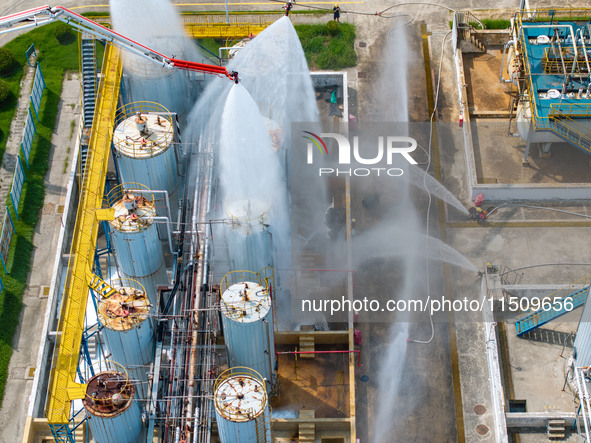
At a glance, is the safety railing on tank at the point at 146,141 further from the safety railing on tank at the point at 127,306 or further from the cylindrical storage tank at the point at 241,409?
the cylindrical storage tank at the point at 241,409

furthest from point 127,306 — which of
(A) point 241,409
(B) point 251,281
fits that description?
(A) point 241,409

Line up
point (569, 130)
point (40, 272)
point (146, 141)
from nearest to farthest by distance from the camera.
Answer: point (146, 141)
point (569, 130)
point (40, 272)

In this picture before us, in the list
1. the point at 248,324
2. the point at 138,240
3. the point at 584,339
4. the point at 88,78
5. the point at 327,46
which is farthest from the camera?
the point at 327,46

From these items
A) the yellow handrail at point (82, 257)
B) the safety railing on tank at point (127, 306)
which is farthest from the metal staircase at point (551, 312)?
the yellow handrail at point (82, 257)

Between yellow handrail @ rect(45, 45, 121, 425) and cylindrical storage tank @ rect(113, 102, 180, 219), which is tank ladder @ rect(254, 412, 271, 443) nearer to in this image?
yellow handrail @ rect(45, 45, 121, 425)

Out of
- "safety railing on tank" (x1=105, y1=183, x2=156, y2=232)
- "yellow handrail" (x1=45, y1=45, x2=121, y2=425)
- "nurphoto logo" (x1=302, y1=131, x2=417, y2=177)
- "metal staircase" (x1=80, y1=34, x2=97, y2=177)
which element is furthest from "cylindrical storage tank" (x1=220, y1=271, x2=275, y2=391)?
"metal staircase" (x1=80, y1=34, x2=97, y2=177)

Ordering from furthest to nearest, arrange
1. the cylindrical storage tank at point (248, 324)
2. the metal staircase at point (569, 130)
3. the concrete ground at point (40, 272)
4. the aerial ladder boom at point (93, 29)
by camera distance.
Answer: the metal staircase at point (569, 130) → the concrete ground at point (40, 272) → the aerial ladder boom at point (93, 29) → the cylindrical storage tank at point (248, 324)

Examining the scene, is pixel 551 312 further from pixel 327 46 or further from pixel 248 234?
pixel 327 46
